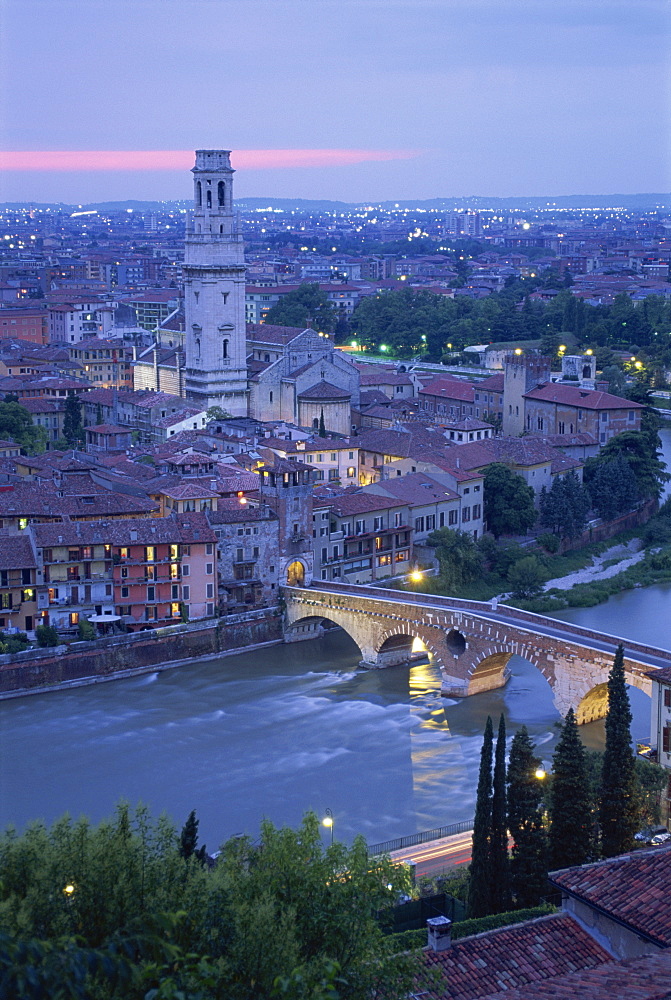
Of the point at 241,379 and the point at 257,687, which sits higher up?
the point at 241,379

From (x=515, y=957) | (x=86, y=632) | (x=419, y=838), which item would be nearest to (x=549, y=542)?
(x=86, y=632)

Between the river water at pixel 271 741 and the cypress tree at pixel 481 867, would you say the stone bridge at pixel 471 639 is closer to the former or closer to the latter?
the river water at pixel 271 741

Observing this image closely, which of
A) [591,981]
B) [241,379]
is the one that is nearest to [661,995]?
[591,981]

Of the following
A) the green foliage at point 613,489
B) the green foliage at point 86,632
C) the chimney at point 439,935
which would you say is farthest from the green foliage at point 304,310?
the chimney at point 439,935

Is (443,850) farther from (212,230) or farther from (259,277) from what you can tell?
(259,277)

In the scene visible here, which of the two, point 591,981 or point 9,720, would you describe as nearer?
point 591,981

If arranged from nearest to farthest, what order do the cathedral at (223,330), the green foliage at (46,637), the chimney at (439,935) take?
the chimney at (439,935), the green foliage at (46,637), the cathedral at (223,330)

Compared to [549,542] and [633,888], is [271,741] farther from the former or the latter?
[549,542]
